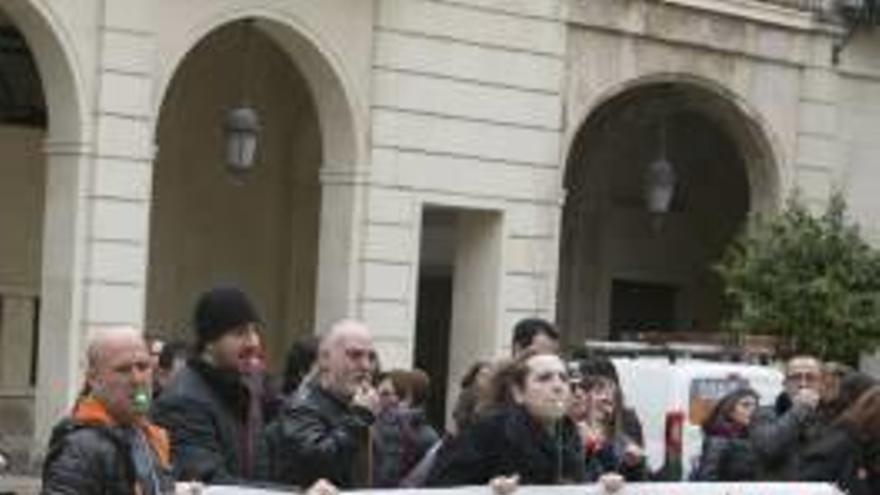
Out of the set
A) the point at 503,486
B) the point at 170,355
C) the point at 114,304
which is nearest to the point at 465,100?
the point at 114,304

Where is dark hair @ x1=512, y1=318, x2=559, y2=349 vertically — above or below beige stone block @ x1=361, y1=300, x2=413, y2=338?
above

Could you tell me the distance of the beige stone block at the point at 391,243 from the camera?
25750 millimetres

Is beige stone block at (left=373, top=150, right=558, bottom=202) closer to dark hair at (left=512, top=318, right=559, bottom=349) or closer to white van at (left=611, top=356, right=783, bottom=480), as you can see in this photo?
white van at (left=611, top=356, right=783, bottom=480)

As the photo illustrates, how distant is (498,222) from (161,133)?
4.57 meters

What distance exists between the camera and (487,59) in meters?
26.7

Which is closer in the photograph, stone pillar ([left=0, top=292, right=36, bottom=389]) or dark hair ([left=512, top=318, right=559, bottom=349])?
dark hair ([left=512, top=318, right=559, bottom=349])

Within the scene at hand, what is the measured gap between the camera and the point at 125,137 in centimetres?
2370

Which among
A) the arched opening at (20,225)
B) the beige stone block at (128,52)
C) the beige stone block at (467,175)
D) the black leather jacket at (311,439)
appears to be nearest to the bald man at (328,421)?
the black leather jacket at (311,439)

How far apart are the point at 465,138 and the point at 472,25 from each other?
121cm

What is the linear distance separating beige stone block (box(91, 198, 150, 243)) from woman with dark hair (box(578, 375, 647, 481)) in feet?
29.5

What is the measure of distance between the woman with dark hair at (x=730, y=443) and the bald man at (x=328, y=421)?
5033 millimetres

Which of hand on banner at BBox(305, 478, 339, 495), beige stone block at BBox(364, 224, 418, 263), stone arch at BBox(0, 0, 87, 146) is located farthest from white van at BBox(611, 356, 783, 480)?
hand on banner at BBox(305, 478, 339, 495)

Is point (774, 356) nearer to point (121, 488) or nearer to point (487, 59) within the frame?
point (487, 59)

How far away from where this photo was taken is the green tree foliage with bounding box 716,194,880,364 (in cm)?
2708
